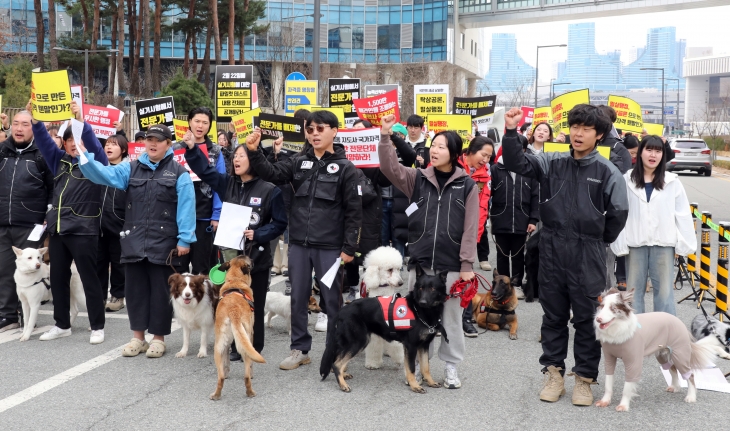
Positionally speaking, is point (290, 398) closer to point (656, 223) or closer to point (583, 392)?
point (583, 392)

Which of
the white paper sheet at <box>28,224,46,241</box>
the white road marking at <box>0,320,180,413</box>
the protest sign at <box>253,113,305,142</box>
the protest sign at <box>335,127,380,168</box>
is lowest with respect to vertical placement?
the white road marking at <box>0,320,180,413</box>

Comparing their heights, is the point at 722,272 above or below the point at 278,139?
below

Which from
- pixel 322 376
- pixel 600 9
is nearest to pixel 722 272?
pixel 322 376

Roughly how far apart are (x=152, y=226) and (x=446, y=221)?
293 cm

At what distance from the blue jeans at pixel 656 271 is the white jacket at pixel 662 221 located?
0.08m

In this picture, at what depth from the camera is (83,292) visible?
8227mm

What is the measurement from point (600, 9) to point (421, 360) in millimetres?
51592

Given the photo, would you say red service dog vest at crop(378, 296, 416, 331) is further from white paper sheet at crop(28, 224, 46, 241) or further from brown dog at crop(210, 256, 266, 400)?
white paper sheet at crop(28, 224, 46, 241)

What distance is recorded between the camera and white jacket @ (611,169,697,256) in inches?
256

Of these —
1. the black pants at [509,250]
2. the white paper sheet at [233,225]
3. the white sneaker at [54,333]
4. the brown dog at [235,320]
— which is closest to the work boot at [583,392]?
the brown dog at [235,320]

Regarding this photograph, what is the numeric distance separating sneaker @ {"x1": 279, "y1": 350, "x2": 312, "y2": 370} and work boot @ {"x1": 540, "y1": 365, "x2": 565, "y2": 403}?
2242 mm

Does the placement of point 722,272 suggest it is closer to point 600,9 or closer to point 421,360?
point 421,360

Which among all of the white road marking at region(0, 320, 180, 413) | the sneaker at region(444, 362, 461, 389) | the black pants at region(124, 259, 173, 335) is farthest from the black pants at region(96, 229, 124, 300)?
the sneaker at region(444, 362, 461, 389)

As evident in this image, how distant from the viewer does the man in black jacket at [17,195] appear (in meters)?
7.91
